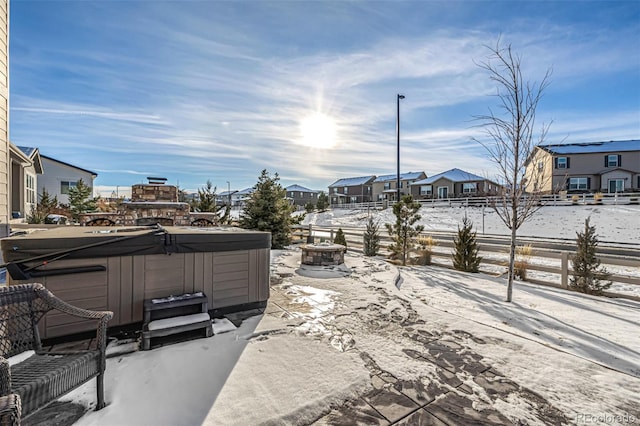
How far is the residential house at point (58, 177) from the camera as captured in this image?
20.1 meters

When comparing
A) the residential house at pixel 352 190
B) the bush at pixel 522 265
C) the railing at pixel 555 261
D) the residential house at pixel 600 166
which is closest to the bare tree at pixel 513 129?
the railing at pixel 555 261

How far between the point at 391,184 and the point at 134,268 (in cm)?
3784

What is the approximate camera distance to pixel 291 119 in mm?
11000

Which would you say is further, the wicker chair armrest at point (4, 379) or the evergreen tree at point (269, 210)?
the evergreen tree at point (269, 210)

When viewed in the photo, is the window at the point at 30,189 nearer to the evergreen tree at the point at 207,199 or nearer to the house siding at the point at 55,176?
the house siding at the point at 55,176

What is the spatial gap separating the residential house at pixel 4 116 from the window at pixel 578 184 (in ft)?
109

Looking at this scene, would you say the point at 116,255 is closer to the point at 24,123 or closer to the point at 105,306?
the point at 105,306

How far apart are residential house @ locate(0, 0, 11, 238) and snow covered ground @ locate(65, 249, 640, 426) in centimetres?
473

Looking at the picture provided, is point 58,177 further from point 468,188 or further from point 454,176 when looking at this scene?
point 468,188

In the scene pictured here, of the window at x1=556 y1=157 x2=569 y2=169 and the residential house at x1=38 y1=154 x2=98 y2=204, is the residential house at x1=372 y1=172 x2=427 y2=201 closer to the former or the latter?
the window at x1=556 y1=157 x2=569 y2=169

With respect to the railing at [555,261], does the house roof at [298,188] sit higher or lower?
higher

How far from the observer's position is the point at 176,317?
3.23 meters

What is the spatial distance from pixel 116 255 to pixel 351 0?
724 centimetres

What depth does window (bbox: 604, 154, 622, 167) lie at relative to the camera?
77.2 ft
